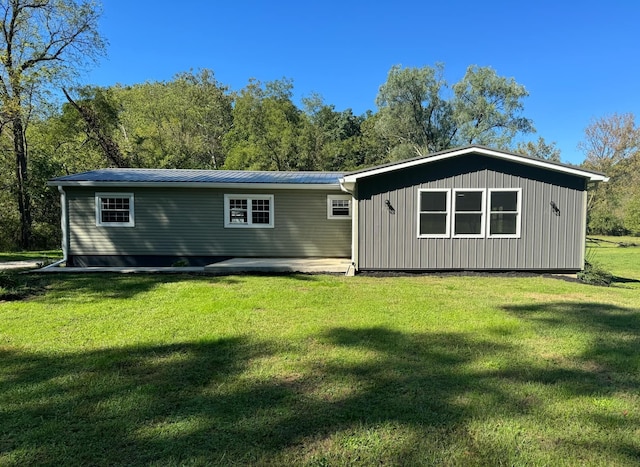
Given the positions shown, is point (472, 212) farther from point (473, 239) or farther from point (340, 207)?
point (340, 207)

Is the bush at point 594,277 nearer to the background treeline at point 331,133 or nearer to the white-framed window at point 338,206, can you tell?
the white-framed window at point 338,206

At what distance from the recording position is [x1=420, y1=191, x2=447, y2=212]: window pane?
9031mm

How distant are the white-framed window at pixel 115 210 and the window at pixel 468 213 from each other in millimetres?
8554

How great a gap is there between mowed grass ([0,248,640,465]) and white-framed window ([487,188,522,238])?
306cm

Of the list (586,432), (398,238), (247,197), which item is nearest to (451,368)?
(586,432)

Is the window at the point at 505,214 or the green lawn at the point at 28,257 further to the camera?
the green lawn at the point at 28,257

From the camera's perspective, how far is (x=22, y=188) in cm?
1733

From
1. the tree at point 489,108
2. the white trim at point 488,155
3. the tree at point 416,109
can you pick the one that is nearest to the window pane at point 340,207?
the white trim at point 488,155

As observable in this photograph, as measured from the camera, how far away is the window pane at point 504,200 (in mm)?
9008

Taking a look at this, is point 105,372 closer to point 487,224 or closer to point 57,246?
point 487,224

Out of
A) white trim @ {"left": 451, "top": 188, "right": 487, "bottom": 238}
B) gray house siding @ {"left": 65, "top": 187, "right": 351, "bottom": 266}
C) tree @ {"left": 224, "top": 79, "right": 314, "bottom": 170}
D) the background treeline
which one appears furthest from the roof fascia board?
tree @ {"left": 224, "top": 79, "right": 314, "bottom": 170}

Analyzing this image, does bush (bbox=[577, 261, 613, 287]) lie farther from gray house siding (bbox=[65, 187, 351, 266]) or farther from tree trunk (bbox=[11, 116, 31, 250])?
tree trunk (bbox=[11, 116, 31, 250])

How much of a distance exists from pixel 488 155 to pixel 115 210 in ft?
32.0

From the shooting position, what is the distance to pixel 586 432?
98.6 inches
